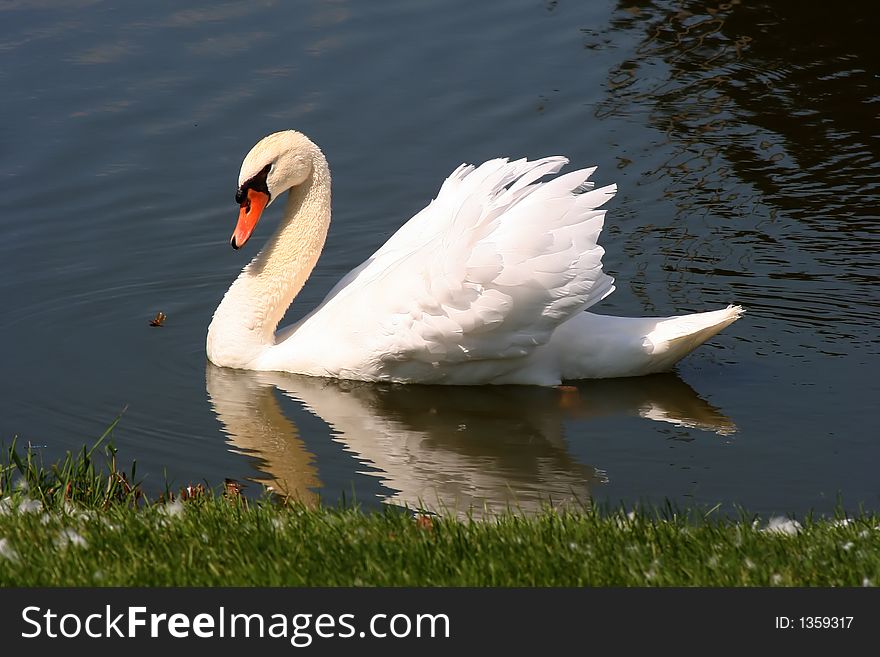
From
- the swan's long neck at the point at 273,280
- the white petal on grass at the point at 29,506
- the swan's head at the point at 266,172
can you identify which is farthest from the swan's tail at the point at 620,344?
the white petal on grass at the point at 29,506

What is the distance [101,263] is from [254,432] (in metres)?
3.30

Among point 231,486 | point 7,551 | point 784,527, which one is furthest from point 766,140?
point 7,551

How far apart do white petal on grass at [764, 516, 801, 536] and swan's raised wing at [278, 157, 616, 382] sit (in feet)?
9.52

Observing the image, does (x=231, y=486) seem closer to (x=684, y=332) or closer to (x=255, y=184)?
(x=255, y=184)

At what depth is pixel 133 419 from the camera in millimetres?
8883

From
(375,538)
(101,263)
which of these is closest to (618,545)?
(375,538)

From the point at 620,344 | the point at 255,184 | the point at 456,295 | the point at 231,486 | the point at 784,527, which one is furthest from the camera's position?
the point at 255,184

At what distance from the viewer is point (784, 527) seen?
603 cm

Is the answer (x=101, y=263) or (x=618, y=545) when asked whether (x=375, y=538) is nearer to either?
(x=618, y=545)

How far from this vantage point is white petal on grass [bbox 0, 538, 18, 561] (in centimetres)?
542

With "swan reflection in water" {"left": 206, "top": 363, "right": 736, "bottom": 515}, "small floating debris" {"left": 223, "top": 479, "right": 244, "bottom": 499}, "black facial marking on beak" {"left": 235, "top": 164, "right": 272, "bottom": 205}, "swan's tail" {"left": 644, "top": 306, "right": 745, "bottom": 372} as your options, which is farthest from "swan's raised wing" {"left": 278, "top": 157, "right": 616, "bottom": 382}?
"small floating debris" {"left": 223, "top": 479, "right": 244, "bottom": 499}

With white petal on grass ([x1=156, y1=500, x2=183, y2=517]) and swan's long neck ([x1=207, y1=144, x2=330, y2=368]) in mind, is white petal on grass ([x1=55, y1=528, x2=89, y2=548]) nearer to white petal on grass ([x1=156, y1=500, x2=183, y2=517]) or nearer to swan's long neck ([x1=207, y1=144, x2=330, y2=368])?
white petal on grass ([x1=156, y1=500, x2=183, y2=517])

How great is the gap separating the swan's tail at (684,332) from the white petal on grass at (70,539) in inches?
180

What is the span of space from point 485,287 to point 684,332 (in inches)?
51.7
